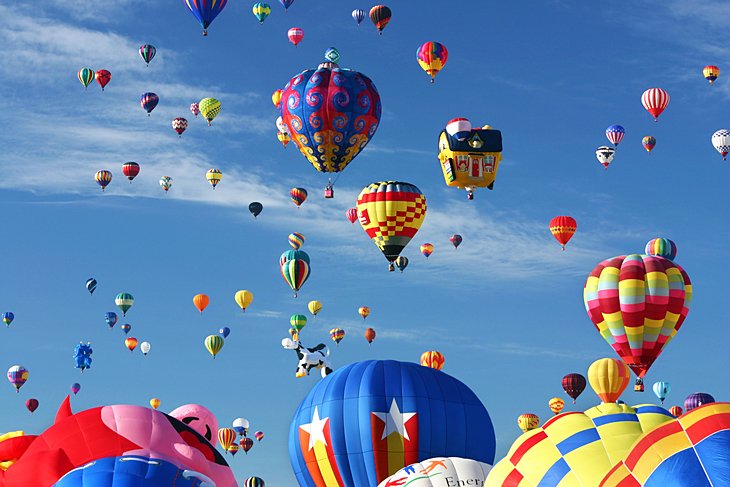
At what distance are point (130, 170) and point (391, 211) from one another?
16689mm

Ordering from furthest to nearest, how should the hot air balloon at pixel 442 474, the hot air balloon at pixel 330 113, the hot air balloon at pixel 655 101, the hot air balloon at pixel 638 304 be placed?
the hot air balloon at pixel 655 101 → the hot air balloon at pixel 330 113 → the hot air balloon at pixel 638 304 → the hot air balloon at pixel 442 474

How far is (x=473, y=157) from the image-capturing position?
1642 inches

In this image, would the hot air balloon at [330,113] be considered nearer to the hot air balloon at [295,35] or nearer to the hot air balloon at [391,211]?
the hot air balloon at [391,211]

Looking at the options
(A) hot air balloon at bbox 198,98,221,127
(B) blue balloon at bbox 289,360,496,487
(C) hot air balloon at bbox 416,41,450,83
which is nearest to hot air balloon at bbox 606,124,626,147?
Answer: (C) hot air balloon at bbox 416,41,450,83

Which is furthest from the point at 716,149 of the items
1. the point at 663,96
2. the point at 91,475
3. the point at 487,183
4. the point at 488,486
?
the point at 91,475

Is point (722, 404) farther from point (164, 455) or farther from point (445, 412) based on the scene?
point (445, 412)

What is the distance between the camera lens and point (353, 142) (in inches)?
1558

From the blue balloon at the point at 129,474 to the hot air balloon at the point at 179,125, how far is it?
3935 centimetres

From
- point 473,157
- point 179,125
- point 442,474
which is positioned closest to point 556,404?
point 473,157

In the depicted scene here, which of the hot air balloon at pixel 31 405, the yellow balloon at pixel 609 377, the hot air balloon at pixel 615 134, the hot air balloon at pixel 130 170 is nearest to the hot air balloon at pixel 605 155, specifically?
the hot air balloon at pixel 615 134

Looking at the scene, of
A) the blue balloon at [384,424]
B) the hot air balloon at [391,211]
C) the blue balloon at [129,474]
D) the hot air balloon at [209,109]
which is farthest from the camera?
the hot air balloon at [209,109]

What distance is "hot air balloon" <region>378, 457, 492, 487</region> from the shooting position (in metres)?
20.4

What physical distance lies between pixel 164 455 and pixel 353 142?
24.0 metres

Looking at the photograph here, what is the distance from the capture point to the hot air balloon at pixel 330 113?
3862 cm
